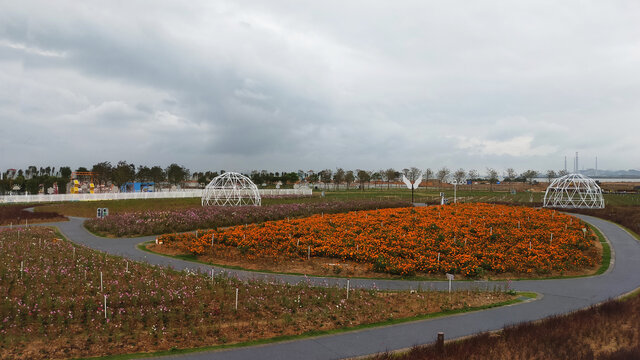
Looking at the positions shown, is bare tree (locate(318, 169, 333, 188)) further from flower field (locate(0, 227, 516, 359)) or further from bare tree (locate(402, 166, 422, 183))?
flower field (locate(0, 227, 516, 359))

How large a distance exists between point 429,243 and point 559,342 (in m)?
11.9

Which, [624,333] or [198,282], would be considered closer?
[624,333]

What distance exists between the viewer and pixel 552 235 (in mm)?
24531

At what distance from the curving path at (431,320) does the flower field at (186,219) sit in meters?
6.68

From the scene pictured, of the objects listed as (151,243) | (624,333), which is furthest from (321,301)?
(151,243)

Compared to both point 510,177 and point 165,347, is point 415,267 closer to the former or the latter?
point 165,347

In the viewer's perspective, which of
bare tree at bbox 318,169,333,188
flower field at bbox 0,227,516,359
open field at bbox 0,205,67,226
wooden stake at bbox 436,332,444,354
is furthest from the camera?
bare tree at bbox 318,169,333,188

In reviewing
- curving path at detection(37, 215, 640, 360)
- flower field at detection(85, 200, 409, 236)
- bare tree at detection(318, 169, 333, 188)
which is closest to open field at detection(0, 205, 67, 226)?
flower field at detection(85, 200, 409, 236)

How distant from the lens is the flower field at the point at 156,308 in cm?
992

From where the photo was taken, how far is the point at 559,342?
10.0 meters

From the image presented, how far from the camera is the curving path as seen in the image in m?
9.50

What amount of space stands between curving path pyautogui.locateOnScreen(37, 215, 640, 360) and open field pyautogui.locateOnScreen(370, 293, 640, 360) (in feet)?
2.53

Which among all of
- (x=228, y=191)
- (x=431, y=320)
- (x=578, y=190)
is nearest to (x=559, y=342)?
(x=431, y=320)

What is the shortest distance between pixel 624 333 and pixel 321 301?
8.64 metres
